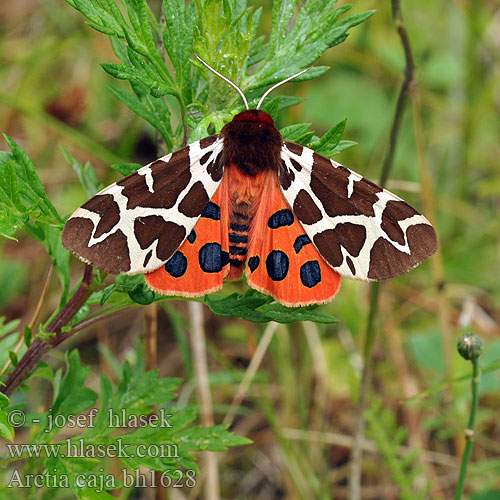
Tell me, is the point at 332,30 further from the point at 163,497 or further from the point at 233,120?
the point at 163,497

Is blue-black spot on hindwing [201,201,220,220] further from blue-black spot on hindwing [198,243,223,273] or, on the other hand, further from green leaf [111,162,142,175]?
green leaf [111,162,142,175]

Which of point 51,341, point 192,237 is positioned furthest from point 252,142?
point 51,341

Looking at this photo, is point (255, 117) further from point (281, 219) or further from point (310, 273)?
point (310, 273)

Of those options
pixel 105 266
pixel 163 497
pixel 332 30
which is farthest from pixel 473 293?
pixel 105 266

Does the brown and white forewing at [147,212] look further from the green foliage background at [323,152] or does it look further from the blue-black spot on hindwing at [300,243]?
the blue-black spot on hindwing at [300,243]

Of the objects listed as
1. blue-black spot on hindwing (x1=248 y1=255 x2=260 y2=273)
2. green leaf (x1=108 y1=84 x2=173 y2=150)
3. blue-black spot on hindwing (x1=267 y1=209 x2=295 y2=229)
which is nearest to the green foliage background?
green leaf (x1=108 y1=84 x2=173 y2=150)

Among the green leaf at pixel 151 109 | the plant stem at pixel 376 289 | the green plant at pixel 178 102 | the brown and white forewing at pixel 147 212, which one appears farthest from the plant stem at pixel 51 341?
the plant stem at pixel 376 289
